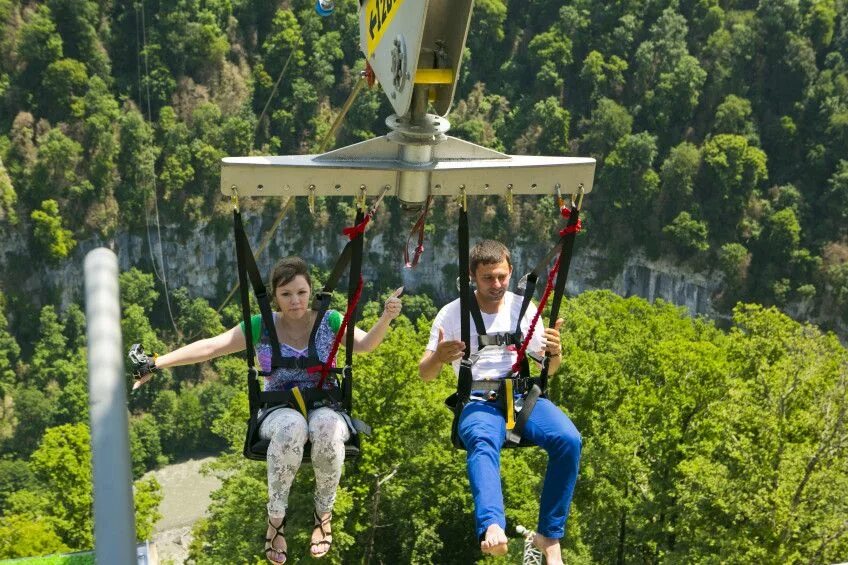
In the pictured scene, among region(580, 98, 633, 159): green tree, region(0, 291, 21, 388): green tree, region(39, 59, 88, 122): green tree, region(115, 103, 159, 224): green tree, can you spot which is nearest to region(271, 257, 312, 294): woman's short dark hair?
region(0, 291, 21, 388): green tree

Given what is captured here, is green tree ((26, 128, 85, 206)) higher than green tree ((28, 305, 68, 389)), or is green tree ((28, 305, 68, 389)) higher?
green tree ((26, 128, 85, 206))

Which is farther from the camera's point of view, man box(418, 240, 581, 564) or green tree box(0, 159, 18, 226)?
green tree box(0, 159, 18, 226)

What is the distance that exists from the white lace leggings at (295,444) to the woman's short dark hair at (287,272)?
27.6 inches

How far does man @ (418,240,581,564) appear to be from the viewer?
572 centimetres

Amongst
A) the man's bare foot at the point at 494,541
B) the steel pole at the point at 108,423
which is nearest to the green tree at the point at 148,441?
the man's bare foot at the point at 494,541

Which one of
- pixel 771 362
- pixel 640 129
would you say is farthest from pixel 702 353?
pixel 640 129

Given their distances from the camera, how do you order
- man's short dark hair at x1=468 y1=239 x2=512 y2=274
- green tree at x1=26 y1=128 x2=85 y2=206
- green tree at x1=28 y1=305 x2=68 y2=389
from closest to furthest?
man's short dark hair at x1=468 y1=239 x2=512 y2=274, green tree at x1=28 y1=305 x2=68 y2=389, green tree at x1=26 y1=128 x2=85 y2=206

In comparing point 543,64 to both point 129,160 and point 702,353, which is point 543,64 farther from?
point 702,353

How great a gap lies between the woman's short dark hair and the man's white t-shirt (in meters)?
0.79

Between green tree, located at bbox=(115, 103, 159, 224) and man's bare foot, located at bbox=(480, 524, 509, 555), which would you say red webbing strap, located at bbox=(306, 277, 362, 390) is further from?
green tree, located at bbox=(115, 103, 159, 224)

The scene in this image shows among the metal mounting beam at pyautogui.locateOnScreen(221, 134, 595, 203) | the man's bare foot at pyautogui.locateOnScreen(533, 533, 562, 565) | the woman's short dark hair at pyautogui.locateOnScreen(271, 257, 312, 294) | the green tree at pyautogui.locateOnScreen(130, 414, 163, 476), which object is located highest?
the metal mounting beam at pyautogui.locateOnScreen(221, 134, 595, 203)

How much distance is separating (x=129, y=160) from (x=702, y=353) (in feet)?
184

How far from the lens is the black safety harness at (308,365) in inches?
245

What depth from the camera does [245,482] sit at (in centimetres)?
2175
